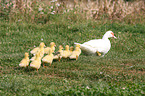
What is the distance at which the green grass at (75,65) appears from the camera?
201 inches

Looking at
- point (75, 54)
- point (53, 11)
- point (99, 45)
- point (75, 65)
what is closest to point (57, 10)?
point (53, 11)

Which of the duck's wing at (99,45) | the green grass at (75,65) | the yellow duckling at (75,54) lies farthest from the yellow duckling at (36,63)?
the duck's wing at (99,45)

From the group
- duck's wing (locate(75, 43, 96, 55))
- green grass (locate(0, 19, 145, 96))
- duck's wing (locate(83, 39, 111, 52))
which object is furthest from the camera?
duck's wing (locate(83, 39, 111, 52))

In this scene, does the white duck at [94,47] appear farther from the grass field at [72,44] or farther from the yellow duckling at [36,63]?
the yellow duckling at [36,63]

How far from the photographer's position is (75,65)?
23.2 ft

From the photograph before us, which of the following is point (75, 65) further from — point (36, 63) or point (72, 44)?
point (72, 44)

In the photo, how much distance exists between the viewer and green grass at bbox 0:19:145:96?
5105mm

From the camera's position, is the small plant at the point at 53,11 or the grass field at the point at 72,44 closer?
the grass field at the point at 72,44

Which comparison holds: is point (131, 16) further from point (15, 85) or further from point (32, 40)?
point (15, 85)

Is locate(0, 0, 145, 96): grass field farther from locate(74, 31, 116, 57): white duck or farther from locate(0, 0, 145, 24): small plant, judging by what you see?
locate(74, 31, 116, 57): white duck

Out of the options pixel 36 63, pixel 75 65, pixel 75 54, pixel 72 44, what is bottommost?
pixel 72 44

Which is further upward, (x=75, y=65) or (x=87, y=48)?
(x=87, y=48)

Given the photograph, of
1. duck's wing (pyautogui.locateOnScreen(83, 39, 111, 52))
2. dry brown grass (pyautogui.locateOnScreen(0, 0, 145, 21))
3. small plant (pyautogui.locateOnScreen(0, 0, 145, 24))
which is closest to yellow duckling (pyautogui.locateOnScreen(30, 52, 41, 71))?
duck's wing (pyautogui.locateOnScreen(83, 39, 111, 52))

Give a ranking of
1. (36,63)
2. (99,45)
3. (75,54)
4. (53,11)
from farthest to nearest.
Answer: (53,11) → (99,45) → (75,54) → (36,63)
